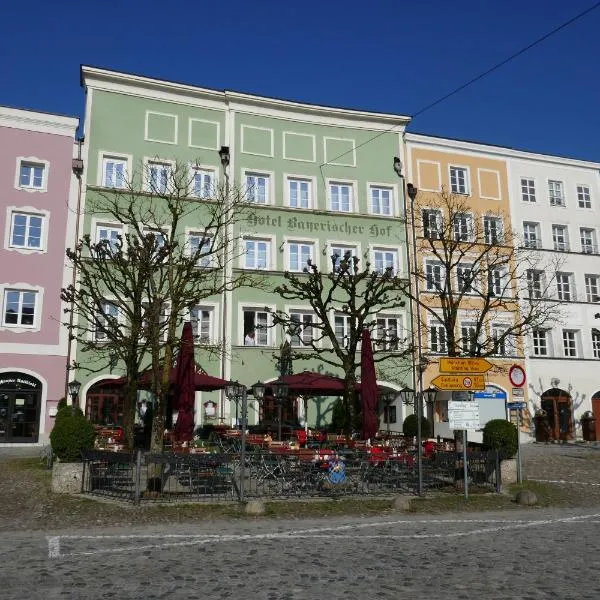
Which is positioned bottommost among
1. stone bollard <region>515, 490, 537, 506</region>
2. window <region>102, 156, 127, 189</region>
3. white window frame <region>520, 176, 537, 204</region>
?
stone bollard <region>515, 490, 537, 506</region>

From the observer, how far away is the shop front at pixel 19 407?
87.8 feet

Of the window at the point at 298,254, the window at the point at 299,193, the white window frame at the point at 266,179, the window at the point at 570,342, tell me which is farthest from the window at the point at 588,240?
the white window frame at the point at 266,179

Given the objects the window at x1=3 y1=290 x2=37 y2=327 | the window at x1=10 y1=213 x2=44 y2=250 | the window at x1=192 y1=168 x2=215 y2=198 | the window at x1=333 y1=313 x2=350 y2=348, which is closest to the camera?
the window at x1=3 y1=290 x2=37 y2=327

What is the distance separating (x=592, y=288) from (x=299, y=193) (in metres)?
17.2

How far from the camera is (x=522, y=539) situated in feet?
31.2

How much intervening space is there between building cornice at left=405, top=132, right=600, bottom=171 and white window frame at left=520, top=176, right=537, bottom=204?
1228 millimetres

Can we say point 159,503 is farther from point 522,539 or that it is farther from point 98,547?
point 522,539

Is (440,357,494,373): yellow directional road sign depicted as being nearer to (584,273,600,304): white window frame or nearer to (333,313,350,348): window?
(333,313,350,348): window

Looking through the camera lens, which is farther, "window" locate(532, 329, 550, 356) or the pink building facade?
"window" locate(532, 329, 550, 356)

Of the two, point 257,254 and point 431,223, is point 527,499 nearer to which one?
point 431,223

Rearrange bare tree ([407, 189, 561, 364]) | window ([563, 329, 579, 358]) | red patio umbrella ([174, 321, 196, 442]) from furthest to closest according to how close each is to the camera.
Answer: window ([563, 329, 579, 358]) → bare tree ([407, 189, 561, 364]) → red patio umbrella ([174, 321, 196, 442])

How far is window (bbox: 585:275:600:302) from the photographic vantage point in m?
36.4

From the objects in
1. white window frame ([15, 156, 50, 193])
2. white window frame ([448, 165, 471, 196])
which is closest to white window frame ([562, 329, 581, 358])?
white window frame ([448, 165, 471, 196])

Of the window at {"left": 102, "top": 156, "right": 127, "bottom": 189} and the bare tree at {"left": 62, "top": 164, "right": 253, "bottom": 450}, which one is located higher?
the window at {"left": 102, "top": 156, "right": 127, "bottom": 189}
